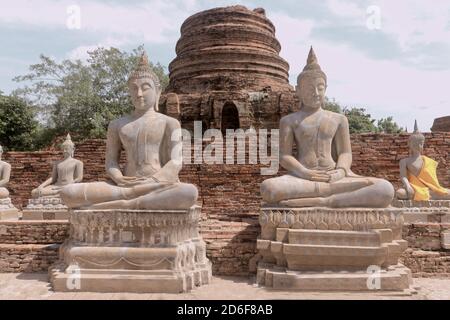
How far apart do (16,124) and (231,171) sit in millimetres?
15570

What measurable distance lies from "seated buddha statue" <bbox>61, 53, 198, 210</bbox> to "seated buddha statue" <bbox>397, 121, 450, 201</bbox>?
4803 millimetres

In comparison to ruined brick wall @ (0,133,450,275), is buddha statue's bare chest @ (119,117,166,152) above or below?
above

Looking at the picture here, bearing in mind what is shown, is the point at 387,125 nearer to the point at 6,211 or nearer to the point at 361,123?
the point at 361,123

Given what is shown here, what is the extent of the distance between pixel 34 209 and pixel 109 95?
16040 millimetres

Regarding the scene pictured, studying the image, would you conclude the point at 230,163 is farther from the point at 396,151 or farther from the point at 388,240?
the point at 388,240

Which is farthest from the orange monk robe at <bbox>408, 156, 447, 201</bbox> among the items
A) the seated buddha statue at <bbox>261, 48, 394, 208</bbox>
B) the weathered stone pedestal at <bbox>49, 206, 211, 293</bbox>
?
the weathered stone pedestal at <bbox>49, 206, 211, 293</bbox>

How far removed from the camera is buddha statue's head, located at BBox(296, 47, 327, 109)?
5.64m

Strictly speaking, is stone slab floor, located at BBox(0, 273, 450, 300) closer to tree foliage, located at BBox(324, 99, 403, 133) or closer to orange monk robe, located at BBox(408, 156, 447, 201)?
orange monk robe, located at BBox(408, 156, 447, 201)

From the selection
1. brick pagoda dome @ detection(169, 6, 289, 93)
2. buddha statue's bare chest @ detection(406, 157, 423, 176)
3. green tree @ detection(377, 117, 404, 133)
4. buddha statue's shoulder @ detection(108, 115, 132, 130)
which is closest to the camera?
buddha statue's shoulder @ detection(108, 115, 132, 130)

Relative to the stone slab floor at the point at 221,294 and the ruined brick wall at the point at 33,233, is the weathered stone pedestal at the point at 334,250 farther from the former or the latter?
the ruined brick wall at the point at 33,233

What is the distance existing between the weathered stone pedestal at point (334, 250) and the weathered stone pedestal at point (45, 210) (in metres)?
5.74

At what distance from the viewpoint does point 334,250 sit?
15.5 ft

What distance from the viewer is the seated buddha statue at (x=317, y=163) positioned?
4.99 meters
